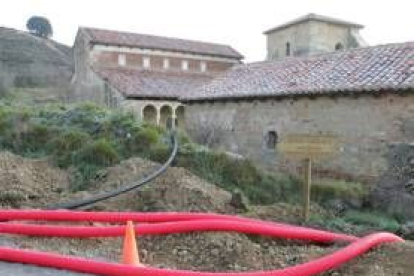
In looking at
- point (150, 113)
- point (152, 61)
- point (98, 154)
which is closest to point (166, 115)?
point (150, 113)

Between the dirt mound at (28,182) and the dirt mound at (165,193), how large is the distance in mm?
790

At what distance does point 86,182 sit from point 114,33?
2376 centimetres

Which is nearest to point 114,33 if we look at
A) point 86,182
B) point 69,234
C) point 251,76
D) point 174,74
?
point 174,74

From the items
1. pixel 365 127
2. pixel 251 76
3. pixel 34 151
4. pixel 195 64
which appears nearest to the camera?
pixel 34 151

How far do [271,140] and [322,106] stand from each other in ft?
7.78

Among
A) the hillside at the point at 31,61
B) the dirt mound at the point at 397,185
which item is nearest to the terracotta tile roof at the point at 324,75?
the dirt mound at the point at 397,185

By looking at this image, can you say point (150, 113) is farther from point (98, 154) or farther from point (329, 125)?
point (98, 154)

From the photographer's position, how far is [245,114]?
18.2 meters

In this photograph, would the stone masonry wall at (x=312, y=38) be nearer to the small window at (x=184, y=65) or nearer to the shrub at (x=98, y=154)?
the small window at (x=184, y=65)

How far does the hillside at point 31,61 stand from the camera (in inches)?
1949

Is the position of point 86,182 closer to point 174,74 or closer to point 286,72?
point 286,72

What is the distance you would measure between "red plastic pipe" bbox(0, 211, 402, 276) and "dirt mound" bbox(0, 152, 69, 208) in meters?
2.15

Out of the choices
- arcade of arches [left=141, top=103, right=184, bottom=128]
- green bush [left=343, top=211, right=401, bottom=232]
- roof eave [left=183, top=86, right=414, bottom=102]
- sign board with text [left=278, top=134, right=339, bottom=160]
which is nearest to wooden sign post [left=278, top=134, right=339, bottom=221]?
sign board with text [left=278, top=134, right=339, bottom=160]

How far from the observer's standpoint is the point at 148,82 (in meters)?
29.6
